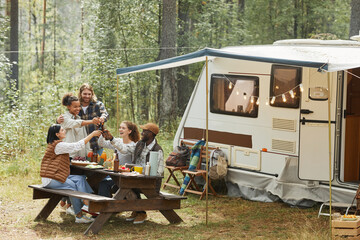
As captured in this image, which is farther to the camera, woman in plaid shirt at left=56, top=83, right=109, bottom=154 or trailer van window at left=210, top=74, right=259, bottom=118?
trailer van window at left=210, top=74, right=259, bottom=118

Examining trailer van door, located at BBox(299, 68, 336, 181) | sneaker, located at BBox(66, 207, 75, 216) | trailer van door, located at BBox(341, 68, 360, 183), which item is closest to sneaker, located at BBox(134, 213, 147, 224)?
sneaker, located at BBox(66, 207, 75, 216)

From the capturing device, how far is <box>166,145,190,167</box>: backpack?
8.70 m

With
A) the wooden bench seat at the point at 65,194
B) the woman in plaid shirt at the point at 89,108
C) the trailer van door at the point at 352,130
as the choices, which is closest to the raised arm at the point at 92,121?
the woman in plaid shirt at the point at 89,108

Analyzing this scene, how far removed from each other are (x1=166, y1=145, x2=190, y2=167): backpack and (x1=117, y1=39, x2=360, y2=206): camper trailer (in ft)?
1.10

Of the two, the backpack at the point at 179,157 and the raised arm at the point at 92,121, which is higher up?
the raised arm at the point at 92,121

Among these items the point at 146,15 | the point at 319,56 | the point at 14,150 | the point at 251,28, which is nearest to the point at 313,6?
the point at 251,28

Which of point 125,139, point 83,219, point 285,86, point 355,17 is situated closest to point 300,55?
point 285,86

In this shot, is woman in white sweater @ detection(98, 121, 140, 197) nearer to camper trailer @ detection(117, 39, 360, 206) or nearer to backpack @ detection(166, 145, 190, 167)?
camper trailer @ detection(117, 39, 360, 206)

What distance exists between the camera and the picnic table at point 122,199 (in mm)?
6348

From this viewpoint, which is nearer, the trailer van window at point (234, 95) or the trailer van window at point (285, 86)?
the trailer van window at point (285, 86)

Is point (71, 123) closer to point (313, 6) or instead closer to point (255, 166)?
point (255, 166)

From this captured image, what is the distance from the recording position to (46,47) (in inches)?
1321

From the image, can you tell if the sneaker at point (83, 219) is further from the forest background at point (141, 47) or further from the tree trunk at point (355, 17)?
the tree trunk at point (355, 17)

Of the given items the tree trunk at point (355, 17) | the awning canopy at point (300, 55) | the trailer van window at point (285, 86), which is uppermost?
the tree trunk at point (355, 17)
